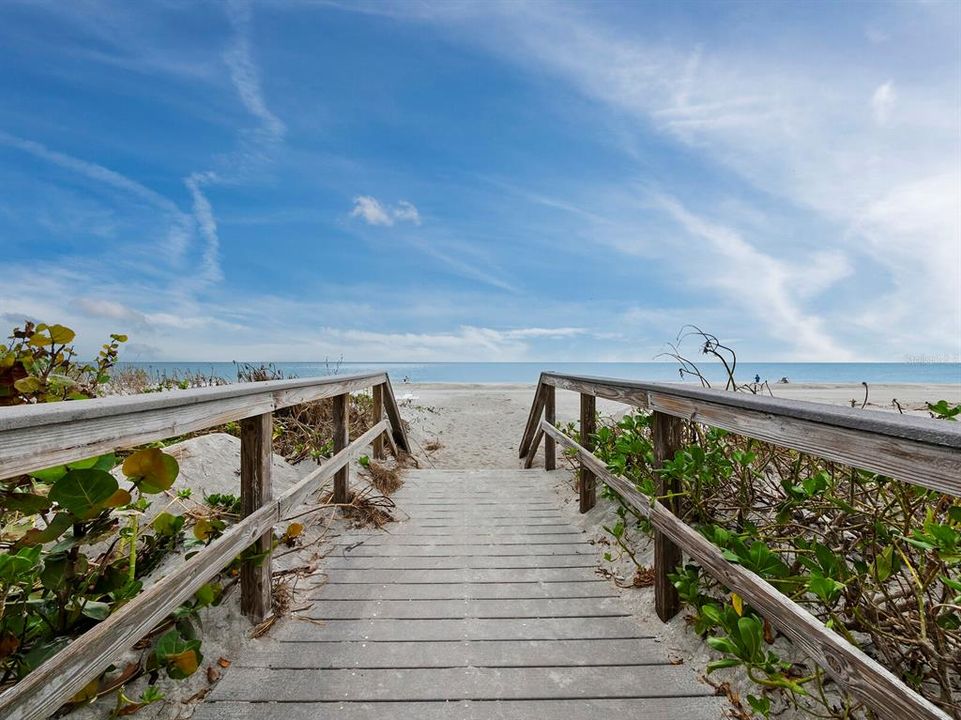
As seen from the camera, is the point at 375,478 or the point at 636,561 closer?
the point at 636,561

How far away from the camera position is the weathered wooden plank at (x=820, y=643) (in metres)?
1.18

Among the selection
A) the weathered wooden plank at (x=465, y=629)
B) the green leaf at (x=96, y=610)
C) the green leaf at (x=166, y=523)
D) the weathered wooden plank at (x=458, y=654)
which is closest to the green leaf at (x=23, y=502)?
the green leaf at (x=96, y=610)

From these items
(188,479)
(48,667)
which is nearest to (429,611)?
(48,667)

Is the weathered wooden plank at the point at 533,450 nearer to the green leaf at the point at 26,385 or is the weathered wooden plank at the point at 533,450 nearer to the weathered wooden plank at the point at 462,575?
the weathered wooden plank at the point at 462,575

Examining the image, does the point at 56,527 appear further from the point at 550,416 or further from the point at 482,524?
the point at 550,416

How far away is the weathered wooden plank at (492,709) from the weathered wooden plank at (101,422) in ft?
3.50

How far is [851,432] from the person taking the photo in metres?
1.27

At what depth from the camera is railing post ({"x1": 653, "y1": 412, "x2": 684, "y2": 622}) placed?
240 centimetres

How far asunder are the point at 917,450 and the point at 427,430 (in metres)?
8.31

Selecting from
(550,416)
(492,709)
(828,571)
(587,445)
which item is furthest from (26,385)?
(550,416)

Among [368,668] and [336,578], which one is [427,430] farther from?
[368,668]

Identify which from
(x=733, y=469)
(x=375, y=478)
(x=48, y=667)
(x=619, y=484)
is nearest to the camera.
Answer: (x=48, y=667)

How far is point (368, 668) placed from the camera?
210 cm

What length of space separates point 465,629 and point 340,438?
190 cm
